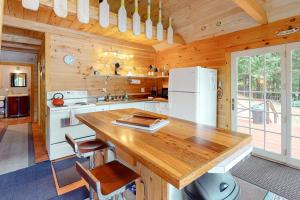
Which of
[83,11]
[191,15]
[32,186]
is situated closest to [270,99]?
[191,15]

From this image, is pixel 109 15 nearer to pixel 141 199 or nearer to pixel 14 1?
pixel 14 1

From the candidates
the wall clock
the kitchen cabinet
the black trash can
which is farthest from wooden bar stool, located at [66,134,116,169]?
the kitchen cabinet

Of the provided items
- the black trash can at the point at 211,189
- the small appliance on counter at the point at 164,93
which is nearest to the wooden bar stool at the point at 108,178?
the black trash can at the point at 211,189

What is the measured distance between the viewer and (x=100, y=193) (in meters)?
1.05

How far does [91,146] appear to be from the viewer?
1.77 m

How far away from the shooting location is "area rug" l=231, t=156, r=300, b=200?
6.96 ft

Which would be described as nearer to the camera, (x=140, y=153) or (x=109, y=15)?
(x=140, y=153)

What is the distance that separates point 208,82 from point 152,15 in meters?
2.03

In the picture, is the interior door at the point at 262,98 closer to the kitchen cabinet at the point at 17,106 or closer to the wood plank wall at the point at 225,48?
the wood plank wall at the point at 225,48

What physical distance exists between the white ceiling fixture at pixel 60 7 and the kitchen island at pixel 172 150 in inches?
70.5

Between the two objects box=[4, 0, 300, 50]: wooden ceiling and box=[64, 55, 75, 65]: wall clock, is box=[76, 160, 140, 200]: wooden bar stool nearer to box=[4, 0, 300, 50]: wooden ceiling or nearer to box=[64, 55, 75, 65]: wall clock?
box=[4, 0, 300, 50]: wooden ceiling

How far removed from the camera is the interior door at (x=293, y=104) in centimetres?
269

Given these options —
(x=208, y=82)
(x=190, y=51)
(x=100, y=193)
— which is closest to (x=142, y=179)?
(x=100, y=193)

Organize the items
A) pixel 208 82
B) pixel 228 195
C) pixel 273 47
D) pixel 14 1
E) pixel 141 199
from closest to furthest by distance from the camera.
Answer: pixel 228 195 → pixel 141 199 → pixel 14 1 → pixel 273 47 → pixel 208 82
